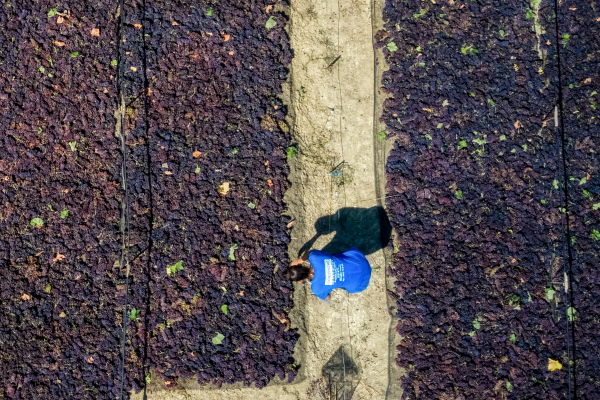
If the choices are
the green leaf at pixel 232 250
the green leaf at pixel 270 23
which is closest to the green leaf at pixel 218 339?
the green leaf at pixel 232 250

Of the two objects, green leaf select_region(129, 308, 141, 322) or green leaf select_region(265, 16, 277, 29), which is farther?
green leaf select_region(265, 16, 277, 29)

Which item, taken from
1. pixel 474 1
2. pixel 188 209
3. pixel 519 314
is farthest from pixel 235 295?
pixel 474 1

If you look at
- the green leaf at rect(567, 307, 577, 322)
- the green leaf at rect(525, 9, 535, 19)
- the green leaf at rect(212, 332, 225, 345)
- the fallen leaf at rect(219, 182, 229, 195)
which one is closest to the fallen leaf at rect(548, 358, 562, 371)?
the green leaf at rect(567, 307, 577, 322)

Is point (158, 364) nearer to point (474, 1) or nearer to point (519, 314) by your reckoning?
point (519, 314)

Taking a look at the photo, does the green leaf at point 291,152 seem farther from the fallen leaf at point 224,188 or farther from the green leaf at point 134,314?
the green leaf at point 134,314

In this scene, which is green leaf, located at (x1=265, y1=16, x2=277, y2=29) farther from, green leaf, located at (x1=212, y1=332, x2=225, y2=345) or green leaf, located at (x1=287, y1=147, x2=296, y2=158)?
green leaf, located at (x1=212, y1=332, x2=225, y2=345)
